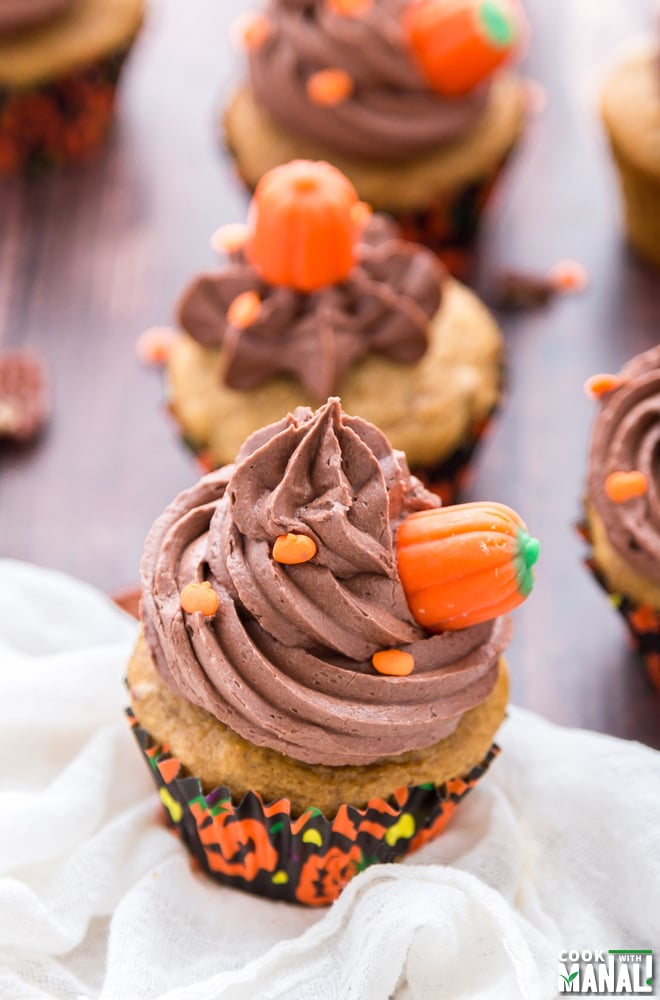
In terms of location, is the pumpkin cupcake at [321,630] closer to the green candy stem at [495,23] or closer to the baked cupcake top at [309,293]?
the baked cupcake top at [309,293]

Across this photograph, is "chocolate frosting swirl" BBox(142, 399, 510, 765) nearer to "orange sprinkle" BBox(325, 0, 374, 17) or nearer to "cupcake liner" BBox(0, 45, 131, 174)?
"orange sprinkle" BBox(325, 0, 374, 17)

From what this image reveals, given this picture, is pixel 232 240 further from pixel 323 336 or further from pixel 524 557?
pixel 524 557

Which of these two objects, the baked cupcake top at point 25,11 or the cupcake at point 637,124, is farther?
the baked cupcake top at point 25,11

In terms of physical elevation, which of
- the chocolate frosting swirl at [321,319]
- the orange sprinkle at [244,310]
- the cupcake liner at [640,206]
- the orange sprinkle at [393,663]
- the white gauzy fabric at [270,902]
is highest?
the orange sprinkle at [244,310]

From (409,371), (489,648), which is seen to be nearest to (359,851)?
(489,648)

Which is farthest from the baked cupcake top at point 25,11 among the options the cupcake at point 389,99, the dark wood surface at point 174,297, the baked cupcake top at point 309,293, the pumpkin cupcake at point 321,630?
the pumpkin cupcake at point 321,630

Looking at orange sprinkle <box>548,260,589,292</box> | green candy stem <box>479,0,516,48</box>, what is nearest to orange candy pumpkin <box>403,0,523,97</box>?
green candy stem <box>479,0,516,48</box>

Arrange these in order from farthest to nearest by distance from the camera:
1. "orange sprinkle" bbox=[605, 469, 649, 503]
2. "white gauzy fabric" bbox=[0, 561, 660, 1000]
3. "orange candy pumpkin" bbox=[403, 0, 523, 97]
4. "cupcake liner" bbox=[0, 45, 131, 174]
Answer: "cupcake liner" bbox=[0, 45, 131, 174] < "orange candy pumpkin" bbox=[403, 0, 523, 97] < "orange sprinkle" bbox=[605, 469, 649, 503] < "white gauzy fabric" bbox=[0, 561, 660, 1000]
